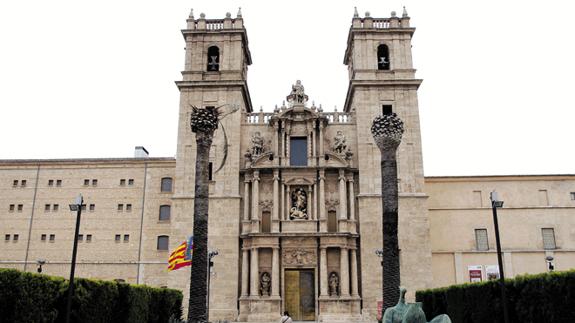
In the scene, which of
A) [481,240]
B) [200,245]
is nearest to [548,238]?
[481,240]

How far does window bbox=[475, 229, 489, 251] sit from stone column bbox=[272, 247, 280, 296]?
1449cm

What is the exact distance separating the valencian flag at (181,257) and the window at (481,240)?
20114mm

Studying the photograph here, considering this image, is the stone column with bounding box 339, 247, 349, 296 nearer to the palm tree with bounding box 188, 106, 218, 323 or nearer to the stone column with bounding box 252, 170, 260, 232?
the stone column with bounding box 252, 170, 260, 232

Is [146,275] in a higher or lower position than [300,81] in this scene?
lower

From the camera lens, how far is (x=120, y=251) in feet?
133

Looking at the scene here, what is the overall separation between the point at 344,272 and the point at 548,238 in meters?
15.5

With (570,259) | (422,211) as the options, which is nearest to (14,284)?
(422,211)

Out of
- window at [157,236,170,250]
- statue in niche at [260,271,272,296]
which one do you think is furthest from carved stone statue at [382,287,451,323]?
window at [157,236,170,250]

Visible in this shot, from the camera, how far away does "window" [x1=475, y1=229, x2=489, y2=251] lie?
3997cm

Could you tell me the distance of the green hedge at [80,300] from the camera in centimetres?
1588

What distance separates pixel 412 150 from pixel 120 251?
21886mm

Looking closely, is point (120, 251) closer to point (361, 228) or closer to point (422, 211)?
point (361, 228)

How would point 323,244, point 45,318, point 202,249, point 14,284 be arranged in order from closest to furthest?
point 14,284 < point 45,318 < point 202,249 < point 323,244

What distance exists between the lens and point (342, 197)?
37.8 meters
